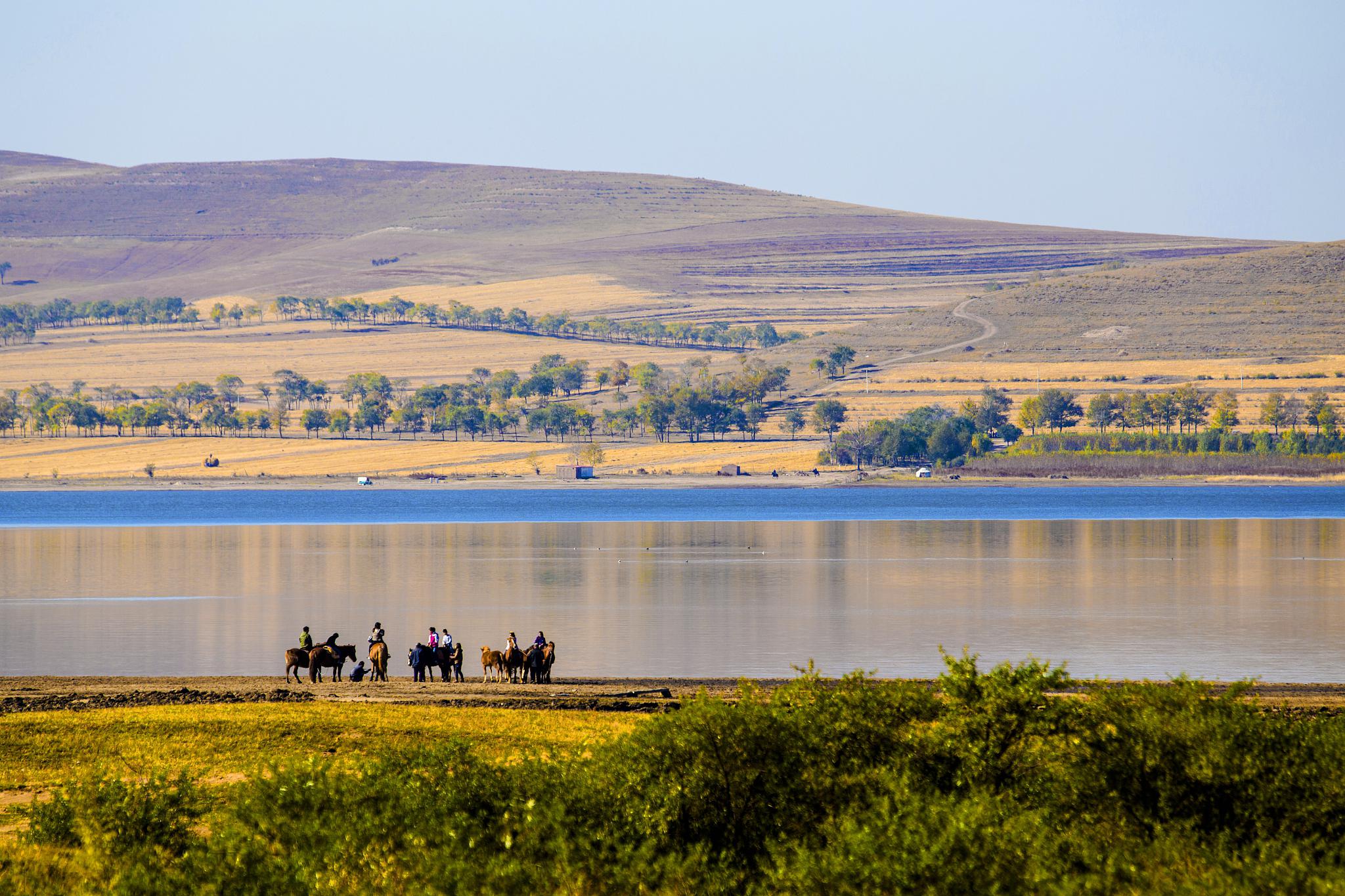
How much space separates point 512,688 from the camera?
1128 inches

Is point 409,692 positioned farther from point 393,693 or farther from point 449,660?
point 449,660

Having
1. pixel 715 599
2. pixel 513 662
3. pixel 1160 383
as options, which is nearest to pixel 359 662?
pixel 513 662

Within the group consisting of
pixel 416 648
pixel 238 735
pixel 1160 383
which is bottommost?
pixel 416 648

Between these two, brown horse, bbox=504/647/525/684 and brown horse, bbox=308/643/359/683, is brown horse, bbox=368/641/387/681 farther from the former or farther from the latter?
brown horse, bbox=504/647/525/684

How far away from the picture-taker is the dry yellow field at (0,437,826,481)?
578ft

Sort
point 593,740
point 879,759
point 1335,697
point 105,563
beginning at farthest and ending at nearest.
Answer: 1. point 105,563
2. point 1335,697
3. point 593,740
4. point 879,759

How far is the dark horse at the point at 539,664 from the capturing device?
30.2 meters

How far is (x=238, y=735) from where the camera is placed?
21219 millimetres

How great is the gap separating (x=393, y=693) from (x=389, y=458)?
16238cm

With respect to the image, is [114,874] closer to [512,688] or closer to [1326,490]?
[512,688]

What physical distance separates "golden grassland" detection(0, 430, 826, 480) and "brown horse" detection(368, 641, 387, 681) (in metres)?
139

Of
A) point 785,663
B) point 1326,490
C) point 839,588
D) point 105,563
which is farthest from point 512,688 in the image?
point 1326,490

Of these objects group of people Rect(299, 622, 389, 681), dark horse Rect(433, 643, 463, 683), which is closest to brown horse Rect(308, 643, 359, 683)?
group of people Rect(299, 622, 389, 681)

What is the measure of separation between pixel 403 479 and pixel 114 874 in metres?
163
